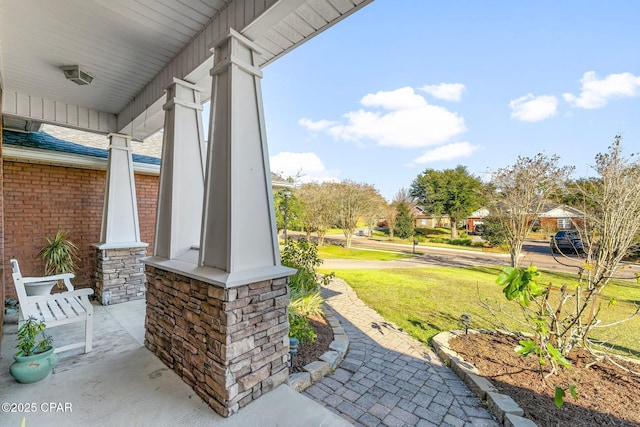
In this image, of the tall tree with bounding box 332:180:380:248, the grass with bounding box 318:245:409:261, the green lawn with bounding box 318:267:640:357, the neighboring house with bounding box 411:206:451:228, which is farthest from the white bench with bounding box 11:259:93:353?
the neighboring house with bounding box 411:206:451:228

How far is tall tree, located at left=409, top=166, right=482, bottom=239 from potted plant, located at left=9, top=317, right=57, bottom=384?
24.3 metres

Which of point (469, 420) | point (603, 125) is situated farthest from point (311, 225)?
point (469, 420)

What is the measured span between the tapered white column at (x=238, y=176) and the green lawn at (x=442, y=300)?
3322 mm

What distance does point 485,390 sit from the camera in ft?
8.75

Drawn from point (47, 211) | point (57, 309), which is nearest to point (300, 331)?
point (57, 309)

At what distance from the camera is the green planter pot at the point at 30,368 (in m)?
2.38

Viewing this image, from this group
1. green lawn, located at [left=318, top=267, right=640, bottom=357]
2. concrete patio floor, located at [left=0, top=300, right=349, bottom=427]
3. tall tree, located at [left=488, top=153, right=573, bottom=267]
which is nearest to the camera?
concrete patio floor, located at [left=0, top=300, right=349, bottom=427]

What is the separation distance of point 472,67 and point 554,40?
2.02 metres

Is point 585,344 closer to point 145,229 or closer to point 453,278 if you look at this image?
point 453,278

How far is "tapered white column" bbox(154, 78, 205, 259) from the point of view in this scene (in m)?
3.00

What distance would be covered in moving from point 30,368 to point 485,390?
4342 millimetres

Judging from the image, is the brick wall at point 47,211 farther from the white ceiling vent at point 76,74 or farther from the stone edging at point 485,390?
the stone edging at point 485,390

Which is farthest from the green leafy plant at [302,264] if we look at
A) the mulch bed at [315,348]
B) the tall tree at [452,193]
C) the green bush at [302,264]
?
the tall tree at [452,193]

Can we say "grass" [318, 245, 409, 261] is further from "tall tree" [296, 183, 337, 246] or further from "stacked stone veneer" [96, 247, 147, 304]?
"stacked stone veneer" [96, 247, 147, 304]
